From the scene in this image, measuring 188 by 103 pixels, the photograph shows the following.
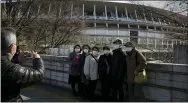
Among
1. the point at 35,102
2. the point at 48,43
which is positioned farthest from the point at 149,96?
the point at 48,43

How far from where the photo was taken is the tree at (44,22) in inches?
646

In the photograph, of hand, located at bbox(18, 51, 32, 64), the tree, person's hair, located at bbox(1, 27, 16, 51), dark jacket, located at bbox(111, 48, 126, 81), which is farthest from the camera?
the tree

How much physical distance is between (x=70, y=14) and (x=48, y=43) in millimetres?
2642

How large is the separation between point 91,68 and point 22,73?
5.06 m

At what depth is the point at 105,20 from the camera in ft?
189

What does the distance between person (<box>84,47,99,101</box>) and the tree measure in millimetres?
8813

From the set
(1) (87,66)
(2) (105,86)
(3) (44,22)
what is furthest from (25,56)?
(3) (44,22)

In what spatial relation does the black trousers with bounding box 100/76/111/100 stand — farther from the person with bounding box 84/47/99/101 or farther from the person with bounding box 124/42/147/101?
the person with bounding box 124/42/147/101

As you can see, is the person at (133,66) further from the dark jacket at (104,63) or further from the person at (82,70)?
the person at (82,70)

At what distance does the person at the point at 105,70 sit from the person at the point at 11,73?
4.72 meters

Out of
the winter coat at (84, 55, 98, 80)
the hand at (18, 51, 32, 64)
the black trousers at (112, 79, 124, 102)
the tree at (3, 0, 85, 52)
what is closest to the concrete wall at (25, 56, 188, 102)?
the black trousers at (112, 79, 124, 102)

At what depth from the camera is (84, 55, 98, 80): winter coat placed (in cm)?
757

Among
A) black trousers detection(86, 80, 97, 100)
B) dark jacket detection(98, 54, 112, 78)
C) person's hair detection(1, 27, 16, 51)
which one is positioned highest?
person's hair detection(1, 27, 16, 51)

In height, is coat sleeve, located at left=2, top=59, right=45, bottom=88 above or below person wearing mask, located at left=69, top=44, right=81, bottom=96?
above
